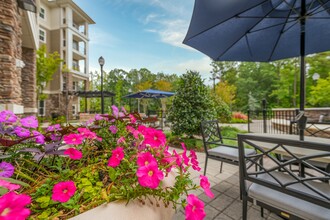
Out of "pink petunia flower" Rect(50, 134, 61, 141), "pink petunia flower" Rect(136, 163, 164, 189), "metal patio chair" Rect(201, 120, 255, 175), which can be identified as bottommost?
"metal patio chair" Rect(201, 120, 255, 175)

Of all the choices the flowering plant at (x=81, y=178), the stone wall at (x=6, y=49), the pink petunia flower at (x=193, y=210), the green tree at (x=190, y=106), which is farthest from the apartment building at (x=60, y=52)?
the pink petunia flower at (x=193, y=210)

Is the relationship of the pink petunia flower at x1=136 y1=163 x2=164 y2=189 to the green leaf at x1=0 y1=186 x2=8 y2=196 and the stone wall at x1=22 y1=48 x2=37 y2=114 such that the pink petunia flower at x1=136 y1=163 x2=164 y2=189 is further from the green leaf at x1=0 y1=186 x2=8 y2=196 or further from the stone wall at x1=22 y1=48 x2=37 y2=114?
the stone wall at x1=22 y1=48 x2=37 y2=114

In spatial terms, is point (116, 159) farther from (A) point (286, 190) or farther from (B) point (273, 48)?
(B) point (273, 48)

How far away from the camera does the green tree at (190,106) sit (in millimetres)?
4898

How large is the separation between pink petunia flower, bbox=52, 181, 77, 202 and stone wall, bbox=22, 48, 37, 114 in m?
6.89

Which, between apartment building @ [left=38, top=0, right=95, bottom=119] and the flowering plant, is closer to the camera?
the flowering plant

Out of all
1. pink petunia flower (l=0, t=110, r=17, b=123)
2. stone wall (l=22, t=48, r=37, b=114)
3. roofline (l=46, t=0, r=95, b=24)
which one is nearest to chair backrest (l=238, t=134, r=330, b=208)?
pink petunia flower (l=0, t=110, r=17, b=123)

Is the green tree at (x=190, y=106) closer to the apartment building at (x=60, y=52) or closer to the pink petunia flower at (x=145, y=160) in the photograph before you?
the pink petunia flower at (x=145, y=160)

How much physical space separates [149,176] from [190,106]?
450cm

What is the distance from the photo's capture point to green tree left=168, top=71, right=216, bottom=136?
4.90 m

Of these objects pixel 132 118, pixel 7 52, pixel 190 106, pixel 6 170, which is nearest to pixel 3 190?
pixel 6 170

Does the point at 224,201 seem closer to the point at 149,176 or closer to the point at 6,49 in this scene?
the point at 149,176

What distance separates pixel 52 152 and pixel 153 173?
0.43m

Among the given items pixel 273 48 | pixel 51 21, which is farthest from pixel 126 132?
pixel 51 21
